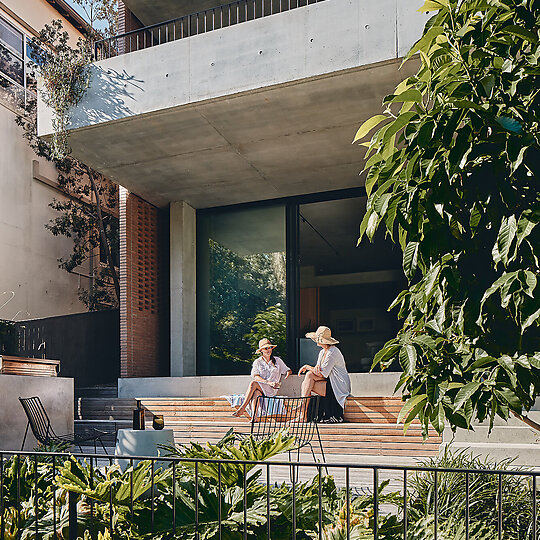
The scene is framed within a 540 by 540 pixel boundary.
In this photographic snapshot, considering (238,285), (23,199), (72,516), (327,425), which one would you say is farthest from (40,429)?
(23,199)

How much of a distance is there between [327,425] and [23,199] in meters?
10.5

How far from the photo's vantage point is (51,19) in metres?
17.5

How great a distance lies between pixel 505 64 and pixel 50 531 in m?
2.94

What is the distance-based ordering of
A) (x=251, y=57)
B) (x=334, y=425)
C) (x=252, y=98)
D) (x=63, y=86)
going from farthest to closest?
(x=63, y=86) < (x=334, y=425) < (x=252, y=98) < (x=251, y=57)

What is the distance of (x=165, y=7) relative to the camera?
1309 cm

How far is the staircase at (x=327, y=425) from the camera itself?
340 inches

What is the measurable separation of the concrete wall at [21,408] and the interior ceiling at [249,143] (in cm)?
391

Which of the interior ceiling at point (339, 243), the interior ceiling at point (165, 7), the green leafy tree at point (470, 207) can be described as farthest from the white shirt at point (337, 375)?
the interior ceiling at point (165, 7)

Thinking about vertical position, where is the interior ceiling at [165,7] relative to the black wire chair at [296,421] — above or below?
above

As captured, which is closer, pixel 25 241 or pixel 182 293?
pixel 182 293

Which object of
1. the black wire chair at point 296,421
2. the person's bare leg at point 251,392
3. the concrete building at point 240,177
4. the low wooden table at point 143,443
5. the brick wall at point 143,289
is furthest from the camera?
the brick wall at point 143,289

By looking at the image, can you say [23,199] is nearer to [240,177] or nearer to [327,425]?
[240,177]

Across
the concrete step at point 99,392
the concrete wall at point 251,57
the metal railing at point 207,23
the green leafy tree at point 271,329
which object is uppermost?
the metal railing at point 207,23

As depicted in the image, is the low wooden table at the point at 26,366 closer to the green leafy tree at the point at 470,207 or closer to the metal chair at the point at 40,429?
the metal chair at the point at 40,429
